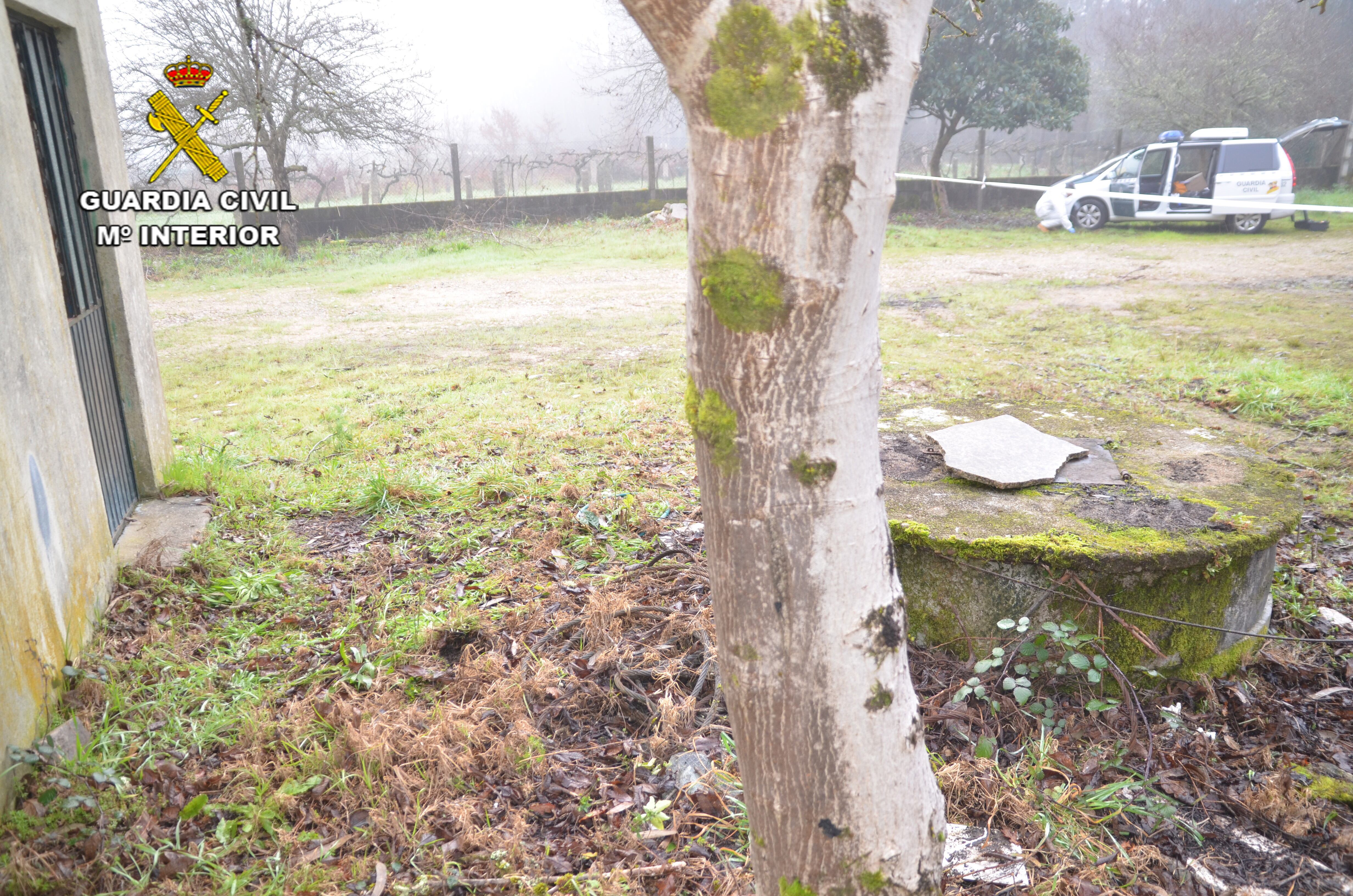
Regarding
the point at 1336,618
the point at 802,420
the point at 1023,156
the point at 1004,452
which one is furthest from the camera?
the point at 1023,156

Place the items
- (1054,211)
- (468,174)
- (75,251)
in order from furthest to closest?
1. (468,174)
2. (1054,211)
3. (75,251)

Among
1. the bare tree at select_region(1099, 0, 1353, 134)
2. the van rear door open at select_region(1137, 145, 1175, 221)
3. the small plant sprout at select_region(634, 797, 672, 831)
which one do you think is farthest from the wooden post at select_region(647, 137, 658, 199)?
the small plant sprout at select_region(634, 797, 672, 831)

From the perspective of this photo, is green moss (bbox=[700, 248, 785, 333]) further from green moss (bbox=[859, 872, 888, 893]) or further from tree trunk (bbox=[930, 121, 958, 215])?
tree trunk (bbox=[930, 121, 958, 215])

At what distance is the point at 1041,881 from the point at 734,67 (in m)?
2.13

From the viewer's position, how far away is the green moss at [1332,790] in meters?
2.45

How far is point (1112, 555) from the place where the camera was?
9.23 feet

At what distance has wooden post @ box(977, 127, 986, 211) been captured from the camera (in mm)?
21000

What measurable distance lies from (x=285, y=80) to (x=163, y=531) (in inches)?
541

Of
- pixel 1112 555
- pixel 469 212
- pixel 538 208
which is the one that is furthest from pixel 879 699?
pixel 538 208

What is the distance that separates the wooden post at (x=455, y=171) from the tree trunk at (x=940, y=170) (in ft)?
35.8

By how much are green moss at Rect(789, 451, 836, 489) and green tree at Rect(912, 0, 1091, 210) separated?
2012 centimetres

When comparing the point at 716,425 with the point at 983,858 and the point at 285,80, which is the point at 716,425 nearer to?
the point at 983,858

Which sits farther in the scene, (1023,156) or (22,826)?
(1023,156)

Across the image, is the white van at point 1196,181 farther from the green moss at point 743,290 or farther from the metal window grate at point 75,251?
the green moss at point 743,290
